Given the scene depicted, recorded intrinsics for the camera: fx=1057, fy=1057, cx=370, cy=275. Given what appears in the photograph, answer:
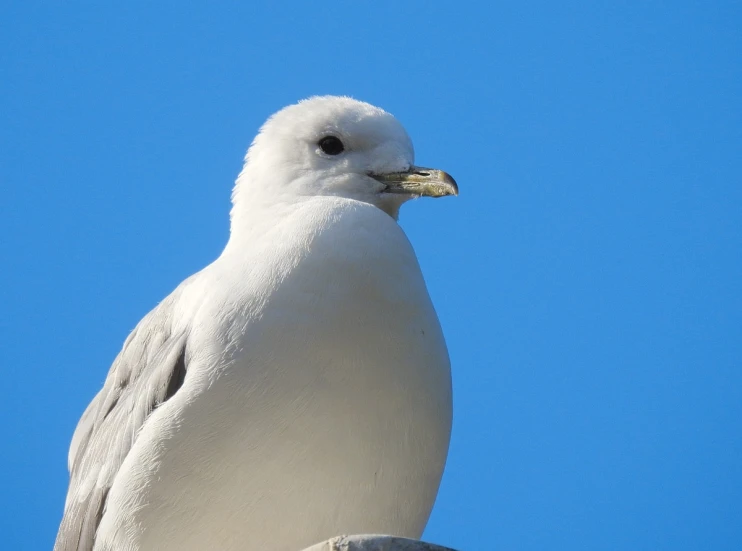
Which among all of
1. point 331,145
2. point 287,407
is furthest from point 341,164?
point 287,407

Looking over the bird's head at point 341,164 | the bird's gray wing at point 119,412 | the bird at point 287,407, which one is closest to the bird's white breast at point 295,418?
the bird at point 287,407

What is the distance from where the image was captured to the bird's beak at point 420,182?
307 cm

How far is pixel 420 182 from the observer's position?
310cm

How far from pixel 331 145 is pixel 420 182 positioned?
29 cm

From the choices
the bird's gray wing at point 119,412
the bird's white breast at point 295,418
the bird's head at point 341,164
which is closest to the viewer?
the bird's white breast at point 295,418

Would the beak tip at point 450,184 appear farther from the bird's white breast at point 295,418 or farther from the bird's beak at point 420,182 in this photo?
the bird's white breast at point 295,418

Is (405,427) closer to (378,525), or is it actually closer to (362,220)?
(378,525)

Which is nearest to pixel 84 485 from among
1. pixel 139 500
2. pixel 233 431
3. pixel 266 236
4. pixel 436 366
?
pixel 139 500

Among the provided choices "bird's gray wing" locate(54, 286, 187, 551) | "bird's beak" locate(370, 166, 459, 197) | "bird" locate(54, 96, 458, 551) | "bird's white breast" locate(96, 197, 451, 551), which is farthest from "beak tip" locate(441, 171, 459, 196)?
"bird's gray wing" locate(54, 286, 187, 551)

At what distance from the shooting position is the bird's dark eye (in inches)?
123

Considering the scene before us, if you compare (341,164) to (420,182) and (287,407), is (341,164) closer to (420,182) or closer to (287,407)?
(420,182)

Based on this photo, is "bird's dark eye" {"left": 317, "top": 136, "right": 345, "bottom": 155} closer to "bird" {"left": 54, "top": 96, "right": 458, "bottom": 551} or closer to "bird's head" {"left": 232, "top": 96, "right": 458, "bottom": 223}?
"bird's head" {"left": 232, "top": 96, "right": 458, "bottom": 223}

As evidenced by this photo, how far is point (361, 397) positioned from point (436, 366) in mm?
271

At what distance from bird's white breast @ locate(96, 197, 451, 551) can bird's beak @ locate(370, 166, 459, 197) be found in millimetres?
475
